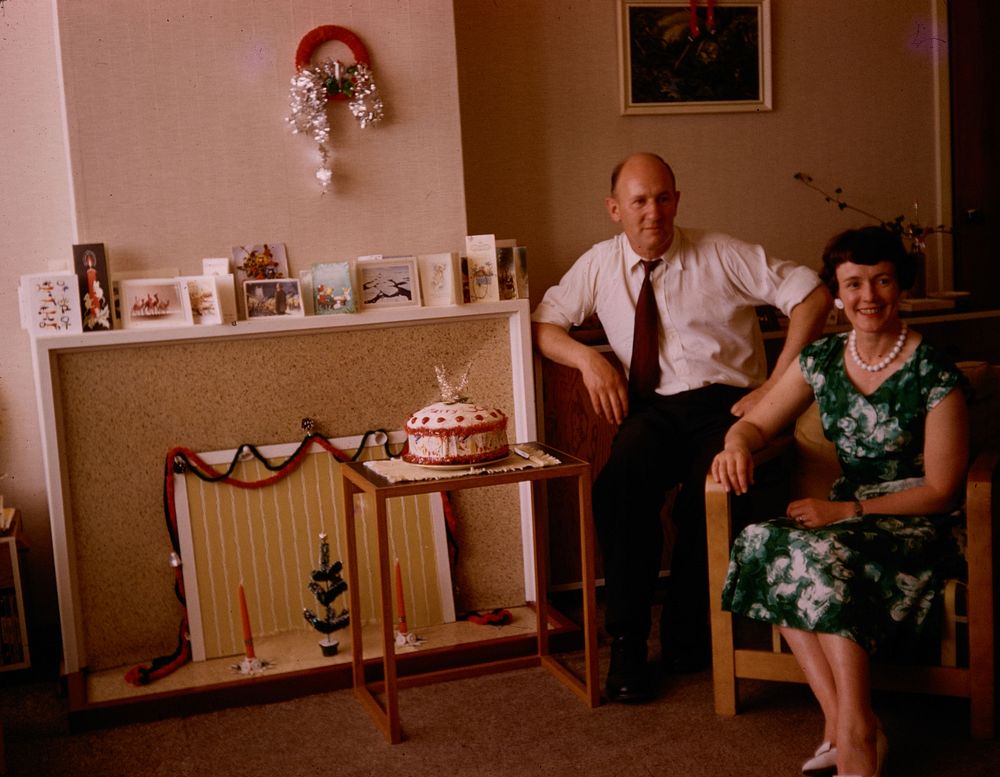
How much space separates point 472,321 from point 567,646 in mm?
998

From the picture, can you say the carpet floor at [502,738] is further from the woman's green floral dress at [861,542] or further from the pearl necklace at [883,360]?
the pearl necklace at [883,360]

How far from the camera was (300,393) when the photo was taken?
3.14 metres

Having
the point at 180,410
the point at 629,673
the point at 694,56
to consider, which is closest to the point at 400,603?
the point at 629,673

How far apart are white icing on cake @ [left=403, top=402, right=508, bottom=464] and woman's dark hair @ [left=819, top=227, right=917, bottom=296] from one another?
0.89 m

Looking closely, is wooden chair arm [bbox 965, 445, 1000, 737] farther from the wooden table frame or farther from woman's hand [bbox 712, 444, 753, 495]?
the wooden table frame

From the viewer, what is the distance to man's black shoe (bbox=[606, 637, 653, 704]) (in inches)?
105

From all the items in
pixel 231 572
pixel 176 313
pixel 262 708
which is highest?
pixel 176 313

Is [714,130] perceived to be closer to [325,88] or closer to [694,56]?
[694,56]

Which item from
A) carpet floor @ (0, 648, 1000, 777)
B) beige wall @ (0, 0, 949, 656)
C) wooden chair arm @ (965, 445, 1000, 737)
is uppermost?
beige wall @ (0, 0, 949, 656)

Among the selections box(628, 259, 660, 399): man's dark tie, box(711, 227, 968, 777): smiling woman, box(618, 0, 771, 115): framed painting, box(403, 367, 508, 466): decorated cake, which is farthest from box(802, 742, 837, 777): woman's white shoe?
box(618, 0, 771, 115): framed painting

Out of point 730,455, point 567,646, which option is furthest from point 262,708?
point 730,455

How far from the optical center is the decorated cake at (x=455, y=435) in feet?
8.46

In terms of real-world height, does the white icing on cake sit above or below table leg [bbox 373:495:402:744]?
above

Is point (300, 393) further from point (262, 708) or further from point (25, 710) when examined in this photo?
point (25, 710)
